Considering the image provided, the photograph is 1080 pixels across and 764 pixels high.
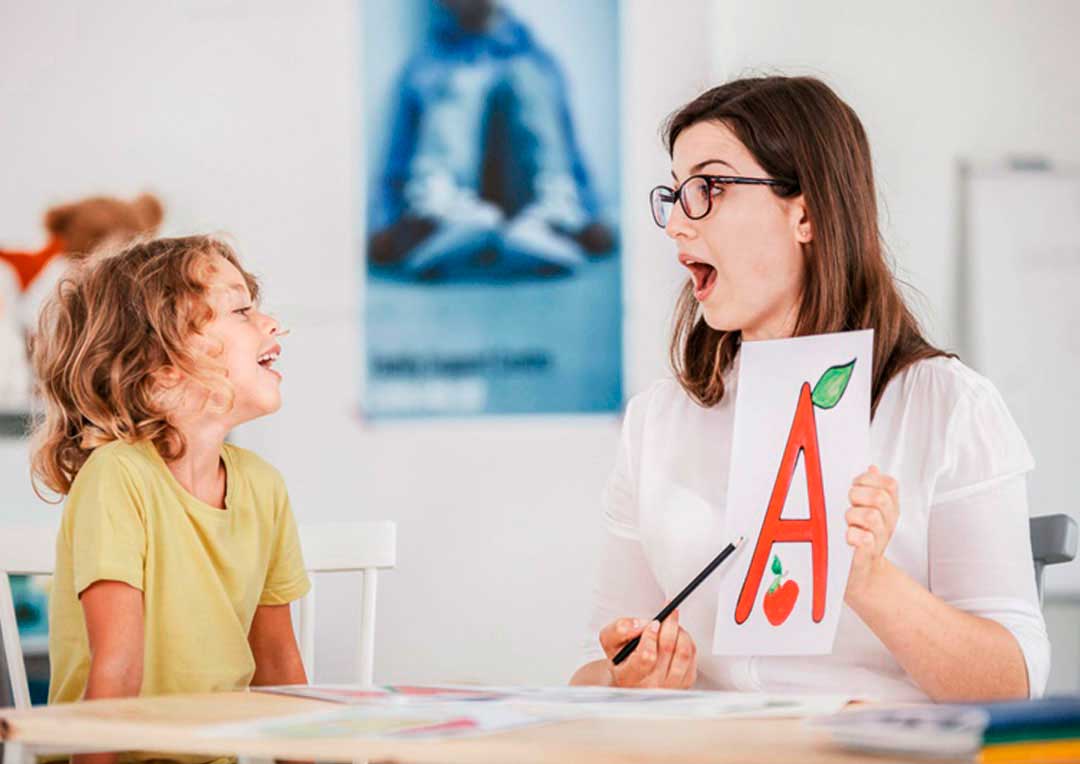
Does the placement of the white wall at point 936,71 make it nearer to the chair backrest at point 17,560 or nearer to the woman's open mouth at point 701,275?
the woman's open mouth at point 701,275

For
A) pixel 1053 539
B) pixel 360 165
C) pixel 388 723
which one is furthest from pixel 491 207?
pixel 388 723

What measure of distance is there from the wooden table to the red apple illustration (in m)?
0.26

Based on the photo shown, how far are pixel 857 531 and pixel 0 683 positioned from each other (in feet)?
10.1

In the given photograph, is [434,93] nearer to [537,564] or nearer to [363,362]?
[363,362]

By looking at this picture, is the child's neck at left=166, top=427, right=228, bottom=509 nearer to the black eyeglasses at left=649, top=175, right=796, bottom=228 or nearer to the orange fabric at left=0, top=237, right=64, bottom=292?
the black eyeglasses at left=649, top=175, right=796, bottom=228

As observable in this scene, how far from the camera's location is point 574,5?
3.65m

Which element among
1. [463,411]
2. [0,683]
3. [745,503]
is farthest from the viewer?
[463,411]

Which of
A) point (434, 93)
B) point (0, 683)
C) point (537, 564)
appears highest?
point (434, 93)

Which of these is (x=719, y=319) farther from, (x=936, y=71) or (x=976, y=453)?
(x=936, y=71)

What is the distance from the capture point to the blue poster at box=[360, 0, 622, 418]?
3645mm

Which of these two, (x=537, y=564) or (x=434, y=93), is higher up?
(x=434, y=93)

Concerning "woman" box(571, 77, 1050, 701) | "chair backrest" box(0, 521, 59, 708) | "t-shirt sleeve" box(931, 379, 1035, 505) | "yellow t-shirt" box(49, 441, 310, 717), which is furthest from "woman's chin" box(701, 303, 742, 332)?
"chair backrest" box(0, 521, 59, 708)

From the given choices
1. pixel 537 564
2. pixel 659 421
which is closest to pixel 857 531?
pixel 659 421

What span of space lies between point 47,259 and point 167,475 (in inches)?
101
